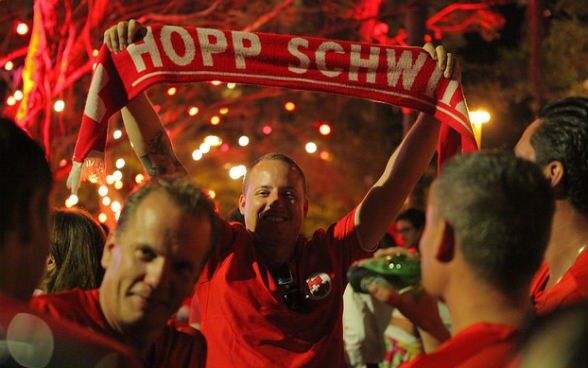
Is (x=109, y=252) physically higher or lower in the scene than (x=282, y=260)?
lower

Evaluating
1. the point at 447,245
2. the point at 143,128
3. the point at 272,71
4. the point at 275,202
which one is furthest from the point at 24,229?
the point at 272,71

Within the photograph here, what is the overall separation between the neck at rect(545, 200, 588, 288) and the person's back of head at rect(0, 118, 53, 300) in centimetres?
210

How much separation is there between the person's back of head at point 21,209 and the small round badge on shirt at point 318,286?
2265mm

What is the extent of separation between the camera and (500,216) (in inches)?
97.3

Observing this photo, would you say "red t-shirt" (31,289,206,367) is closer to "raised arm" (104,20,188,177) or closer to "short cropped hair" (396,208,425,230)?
"raised arm" (104,20,188,177)

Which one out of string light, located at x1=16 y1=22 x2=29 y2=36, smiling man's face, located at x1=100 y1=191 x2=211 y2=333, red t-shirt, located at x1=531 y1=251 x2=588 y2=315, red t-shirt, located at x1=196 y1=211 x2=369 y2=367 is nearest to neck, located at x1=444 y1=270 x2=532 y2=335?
red t-shirt, located at x1=531 y1=251 x2=588 y2=315

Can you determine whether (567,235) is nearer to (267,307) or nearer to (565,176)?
(565,176)

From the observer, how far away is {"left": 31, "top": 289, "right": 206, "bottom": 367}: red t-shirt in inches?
114

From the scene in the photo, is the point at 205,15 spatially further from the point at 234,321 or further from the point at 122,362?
the point at 122,362

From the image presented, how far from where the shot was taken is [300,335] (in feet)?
14.1

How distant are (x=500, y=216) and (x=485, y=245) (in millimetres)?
89

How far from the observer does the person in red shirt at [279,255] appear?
4.28 meters

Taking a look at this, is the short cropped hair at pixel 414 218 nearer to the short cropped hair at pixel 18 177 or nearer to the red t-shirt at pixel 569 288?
the red t-shirt at pixel 569 288

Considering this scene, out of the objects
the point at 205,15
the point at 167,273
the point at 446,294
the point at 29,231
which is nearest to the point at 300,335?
the point at 167,273
